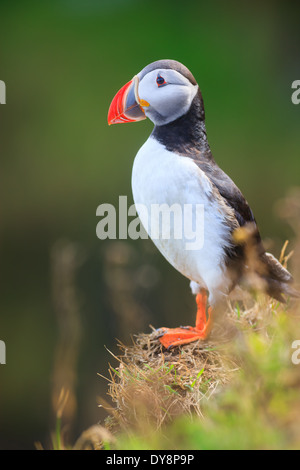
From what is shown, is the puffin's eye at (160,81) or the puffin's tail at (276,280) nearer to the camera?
the puffin's eye at (160,81)

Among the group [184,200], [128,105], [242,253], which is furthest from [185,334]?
[128,105]

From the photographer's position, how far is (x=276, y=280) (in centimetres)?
223

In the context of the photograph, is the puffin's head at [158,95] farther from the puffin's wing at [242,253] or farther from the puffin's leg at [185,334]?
the puffin's leg at [185,334]

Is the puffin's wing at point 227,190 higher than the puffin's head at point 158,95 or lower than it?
lower

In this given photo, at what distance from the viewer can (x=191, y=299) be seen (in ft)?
15.6

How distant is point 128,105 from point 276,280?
86 cm

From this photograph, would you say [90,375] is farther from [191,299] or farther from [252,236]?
[252,236]

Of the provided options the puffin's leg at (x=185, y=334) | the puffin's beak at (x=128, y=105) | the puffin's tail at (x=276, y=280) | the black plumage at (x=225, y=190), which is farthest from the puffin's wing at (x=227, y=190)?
the puffin's leg at (x=185, y=334)

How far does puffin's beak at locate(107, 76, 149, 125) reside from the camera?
213 centimetres

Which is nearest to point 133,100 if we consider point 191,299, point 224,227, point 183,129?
point 183,129

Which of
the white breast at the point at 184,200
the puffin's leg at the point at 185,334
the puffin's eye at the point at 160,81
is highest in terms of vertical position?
the puffin's eye at the point at 160,81

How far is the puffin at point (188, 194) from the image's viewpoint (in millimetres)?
2068

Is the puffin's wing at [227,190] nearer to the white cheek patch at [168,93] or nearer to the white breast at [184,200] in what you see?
the white breast at [184,200]

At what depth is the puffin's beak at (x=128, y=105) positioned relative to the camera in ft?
6.98
